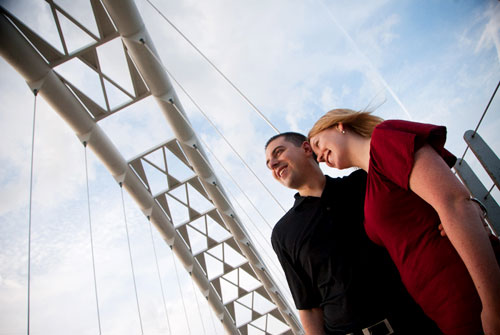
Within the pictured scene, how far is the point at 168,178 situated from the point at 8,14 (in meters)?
6.10

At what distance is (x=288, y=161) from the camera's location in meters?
2.80

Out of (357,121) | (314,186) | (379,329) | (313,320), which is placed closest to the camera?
(357,121)

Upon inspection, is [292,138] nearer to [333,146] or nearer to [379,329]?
[333,146]

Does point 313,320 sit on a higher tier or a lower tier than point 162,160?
lower

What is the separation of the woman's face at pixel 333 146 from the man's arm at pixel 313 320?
130 cm

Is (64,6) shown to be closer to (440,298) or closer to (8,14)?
(8,14)

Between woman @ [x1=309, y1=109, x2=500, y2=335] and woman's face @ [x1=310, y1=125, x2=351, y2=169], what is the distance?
0.09 metres

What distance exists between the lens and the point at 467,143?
4145mm

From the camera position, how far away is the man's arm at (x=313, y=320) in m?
2.48

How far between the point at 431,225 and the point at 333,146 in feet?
2.10

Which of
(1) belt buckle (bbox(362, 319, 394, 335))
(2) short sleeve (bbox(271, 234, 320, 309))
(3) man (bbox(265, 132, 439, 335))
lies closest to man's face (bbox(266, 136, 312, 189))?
(3) man (bbox(265, 132, 439, 335))

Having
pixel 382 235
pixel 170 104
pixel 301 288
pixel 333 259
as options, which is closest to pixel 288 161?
pixel 333 259

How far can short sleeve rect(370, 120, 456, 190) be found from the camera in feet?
4.40

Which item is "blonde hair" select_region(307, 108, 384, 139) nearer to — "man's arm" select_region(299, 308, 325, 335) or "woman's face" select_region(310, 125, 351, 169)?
"woman's face" select_region(310, 125, 351, 169)
